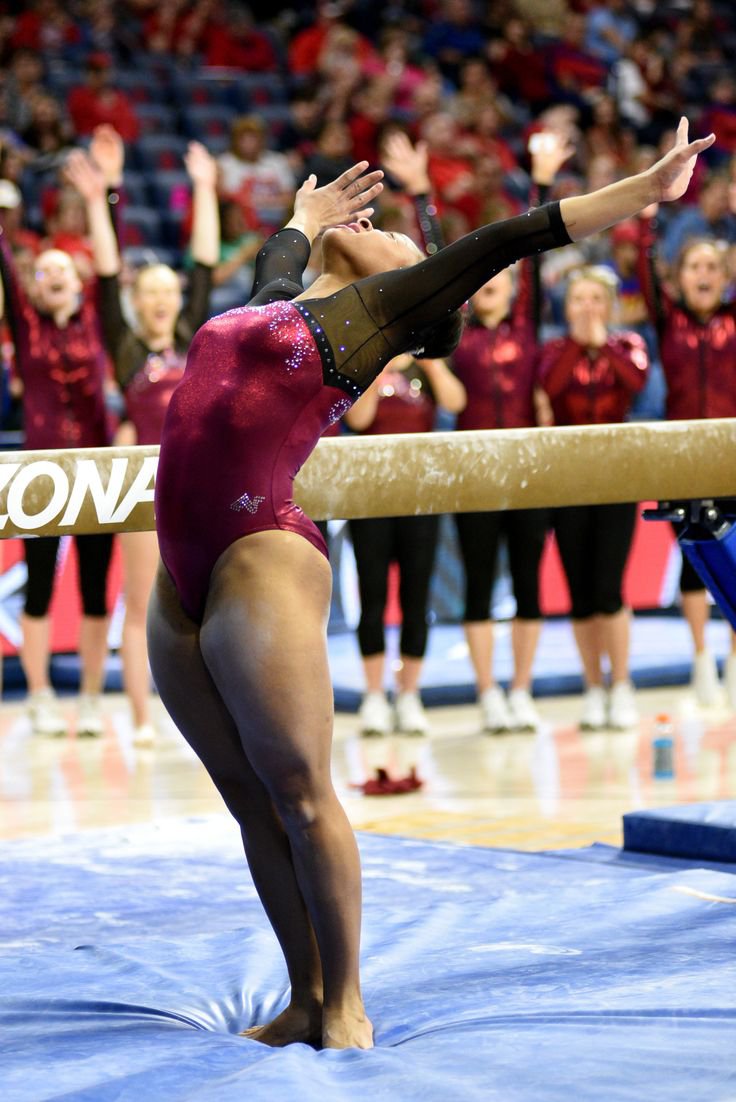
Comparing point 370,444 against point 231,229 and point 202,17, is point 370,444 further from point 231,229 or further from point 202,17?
point 202,17

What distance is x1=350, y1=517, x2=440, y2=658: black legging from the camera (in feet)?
20.9

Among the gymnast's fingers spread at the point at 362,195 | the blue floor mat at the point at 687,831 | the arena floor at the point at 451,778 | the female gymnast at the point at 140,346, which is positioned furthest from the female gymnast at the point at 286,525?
the female gymnast at the point at 140,346

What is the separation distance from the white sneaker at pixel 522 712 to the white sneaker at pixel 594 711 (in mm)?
199

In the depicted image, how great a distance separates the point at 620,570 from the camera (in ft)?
21.6

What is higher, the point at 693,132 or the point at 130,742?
the point at 693,132

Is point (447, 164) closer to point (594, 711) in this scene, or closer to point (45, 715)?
point (594, 711)

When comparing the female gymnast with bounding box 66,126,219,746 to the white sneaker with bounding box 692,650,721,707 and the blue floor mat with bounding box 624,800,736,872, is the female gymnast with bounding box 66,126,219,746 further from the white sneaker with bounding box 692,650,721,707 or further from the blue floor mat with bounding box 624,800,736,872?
the blue floor mat with bounding box 624,800,736,872

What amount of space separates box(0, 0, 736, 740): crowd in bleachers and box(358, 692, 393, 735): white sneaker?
2.72 metres

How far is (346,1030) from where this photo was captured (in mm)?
2605

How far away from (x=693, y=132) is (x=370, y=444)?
10.3 metres

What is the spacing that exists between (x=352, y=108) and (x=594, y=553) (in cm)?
542

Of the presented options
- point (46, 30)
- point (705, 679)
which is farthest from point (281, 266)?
point (46, 30)

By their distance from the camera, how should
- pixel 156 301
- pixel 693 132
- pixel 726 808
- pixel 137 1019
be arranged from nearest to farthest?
pixel 137 1019 < pixel 726 808 < pixel 156 301 < pixel 693 132

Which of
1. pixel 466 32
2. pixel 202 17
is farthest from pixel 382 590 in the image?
pixel 466 32
